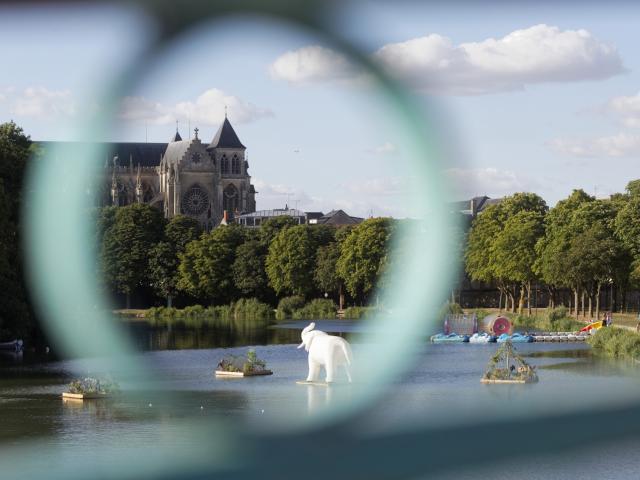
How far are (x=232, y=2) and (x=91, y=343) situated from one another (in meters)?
0.96

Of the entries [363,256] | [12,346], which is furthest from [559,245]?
[12,346]

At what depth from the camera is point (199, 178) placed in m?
130

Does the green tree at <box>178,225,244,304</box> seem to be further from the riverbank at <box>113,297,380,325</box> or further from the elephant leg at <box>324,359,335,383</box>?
the elephant leg at <box>324,359,335,383</box>

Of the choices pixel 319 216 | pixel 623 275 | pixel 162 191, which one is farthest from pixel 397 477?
pixel 162 191

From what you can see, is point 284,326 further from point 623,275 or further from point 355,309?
point 623,275

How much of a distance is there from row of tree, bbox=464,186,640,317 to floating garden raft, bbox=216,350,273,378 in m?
18.6

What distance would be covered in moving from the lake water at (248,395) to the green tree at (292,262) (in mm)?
27106

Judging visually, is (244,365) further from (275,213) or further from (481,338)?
(275,213)

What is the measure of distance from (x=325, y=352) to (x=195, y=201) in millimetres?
96363

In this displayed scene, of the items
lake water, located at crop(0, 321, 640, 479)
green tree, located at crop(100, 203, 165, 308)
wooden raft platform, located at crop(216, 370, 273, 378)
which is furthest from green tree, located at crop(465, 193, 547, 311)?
wooden raft platform, located at crop(216, 370, 273, 378)

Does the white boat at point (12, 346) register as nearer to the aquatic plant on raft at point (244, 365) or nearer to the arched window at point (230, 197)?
the aquatic plant on raft at point (244, 365)

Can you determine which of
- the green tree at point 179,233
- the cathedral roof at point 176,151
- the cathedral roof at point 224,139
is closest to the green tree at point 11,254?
the green tree at point 179,233

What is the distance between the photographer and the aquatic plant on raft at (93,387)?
27109 millimetres

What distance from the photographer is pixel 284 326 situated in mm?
62469
